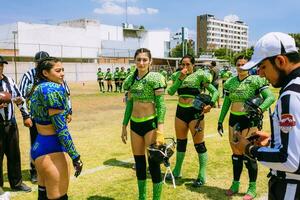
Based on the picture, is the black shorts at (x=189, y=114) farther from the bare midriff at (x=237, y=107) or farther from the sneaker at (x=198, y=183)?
the sneaker at (x=198, y=183)

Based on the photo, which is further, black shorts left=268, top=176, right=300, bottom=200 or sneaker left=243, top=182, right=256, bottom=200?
sneaker left=243, top=182, right=256, bottom=200

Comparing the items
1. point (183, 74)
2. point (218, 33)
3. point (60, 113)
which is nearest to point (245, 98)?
point (183, 74)

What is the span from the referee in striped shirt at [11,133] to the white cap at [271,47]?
468 cm

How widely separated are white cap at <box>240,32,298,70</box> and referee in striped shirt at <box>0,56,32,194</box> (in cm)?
468

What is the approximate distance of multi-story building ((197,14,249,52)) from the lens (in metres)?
161

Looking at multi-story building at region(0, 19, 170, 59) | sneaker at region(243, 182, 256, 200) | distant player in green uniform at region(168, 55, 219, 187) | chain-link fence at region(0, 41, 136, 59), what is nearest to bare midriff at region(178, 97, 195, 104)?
distant player in green uniform at region(168, 55, 219, 187)

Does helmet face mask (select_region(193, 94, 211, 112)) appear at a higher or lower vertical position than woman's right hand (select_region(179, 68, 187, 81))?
lower

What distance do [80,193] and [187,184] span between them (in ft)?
6.41

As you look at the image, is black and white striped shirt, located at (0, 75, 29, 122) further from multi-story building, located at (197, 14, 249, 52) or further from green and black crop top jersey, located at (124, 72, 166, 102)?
multi-story building, located at (197, 14, 249, 52)

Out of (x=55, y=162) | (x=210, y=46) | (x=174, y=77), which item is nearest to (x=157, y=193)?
(x=55, y=162)

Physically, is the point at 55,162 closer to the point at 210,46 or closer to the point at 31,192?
the point at 31,192

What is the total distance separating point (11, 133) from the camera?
609 centimetres

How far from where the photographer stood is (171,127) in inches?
473

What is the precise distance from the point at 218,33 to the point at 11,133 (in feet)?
550
